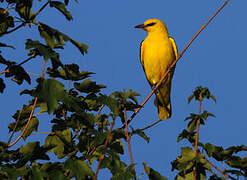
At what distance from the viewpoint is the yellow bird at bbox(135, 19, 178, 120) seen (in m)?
6.99

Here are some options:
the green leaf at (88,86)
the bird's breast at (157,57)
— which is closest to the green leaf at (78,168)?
the green leaf at (88,86)

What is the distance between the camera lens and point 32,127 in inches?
120

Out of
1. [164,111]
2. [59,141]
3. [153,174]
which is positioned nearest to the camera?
[153,174]

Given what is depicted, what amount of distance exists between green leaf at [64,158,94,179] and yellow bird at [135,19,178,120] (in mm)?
4826

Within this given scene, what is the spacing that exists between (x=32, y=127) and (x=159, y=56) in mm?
4328

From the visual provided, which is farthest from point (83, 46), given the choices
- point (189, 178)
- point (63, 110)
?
point (189, 178)

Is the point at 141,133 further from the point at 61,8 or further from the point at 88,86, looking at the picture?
the point at 61,8

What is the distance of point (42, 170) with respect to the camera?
236 centimetres

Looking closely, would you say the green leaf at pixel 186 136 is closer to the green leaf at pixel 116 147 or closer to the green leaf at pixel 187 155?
the green leaf at pixel 187 155

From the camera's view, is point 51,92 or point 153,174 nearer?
point 51,92

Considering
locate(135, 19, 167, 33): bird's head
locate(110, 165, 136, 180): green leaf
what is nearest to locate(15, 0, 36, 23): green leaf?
locate(110, 165, 136, 180): green leaf

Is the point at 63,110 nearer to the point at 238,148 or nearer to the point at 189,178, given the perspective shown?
the point at 189,178

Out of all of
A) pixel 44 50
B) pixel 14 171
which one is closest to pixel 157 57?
pixel 44 50

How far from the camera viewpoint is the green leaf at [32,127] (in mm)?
3049
